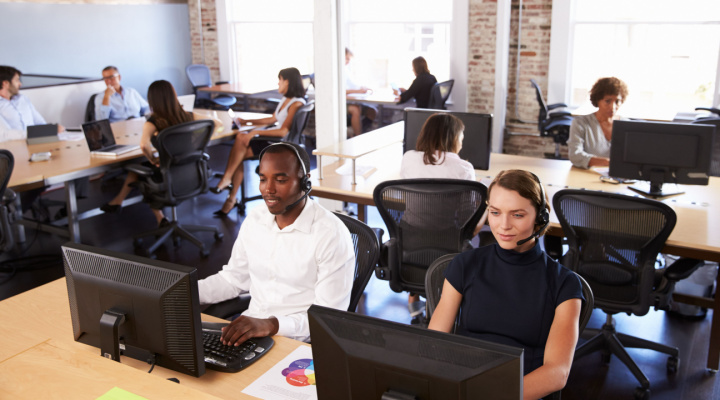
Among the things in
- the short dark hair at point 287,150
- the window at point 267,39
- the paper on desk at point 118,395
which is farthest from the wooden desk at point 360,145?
the window at point 267,39

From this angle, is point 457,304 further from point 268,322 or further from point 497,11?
point 497,11

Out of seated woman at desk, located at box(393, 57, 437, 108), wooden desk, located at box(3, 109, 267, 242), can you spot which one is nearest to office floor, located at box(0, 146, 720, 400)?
wooden desk, located at box(3, 109, 267, 242)

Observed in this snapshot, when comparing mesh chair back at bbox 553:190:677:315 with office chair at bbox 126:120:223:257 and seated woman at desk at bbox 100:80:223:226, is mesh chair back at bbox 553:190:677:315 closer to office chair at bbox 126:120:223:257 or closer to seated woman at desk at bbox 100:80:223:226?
office chair at bbox 126:120:223:257

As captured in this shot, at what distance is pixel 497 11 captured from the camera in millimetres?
7297

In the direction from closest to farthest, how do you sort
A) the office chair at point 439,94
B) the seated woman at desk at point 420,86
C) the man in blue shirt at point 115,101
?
the man in blue shirt at point 115,101
the office chair at point 439,94
the seated woman at desk at point 420,86

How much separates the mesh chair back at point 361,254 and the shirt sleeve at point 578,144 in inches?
88.4

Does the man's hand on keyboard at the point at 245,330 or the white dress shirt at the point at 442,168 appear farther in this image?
the white dress shirt at the point at 442,168

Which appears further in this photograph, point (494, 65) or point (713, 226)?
point (494, 65)

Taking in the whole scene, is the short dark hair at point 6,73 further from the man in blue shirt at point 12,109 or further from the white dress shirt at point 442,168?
the white dress shirt at point 442,168

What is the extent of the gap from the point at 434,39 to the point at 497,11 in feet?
3.31

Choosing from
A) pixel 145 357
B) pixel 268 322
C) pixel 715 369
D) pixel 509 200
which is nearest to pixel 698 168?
pixel 715 369

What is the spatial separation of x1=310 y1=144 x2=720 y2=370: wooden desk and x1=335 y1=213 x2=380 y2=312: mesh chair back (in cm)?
122

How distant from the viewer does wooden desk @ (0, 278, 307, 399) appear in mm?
1623

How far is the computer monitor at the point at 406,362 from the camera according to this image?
125 centimetres
